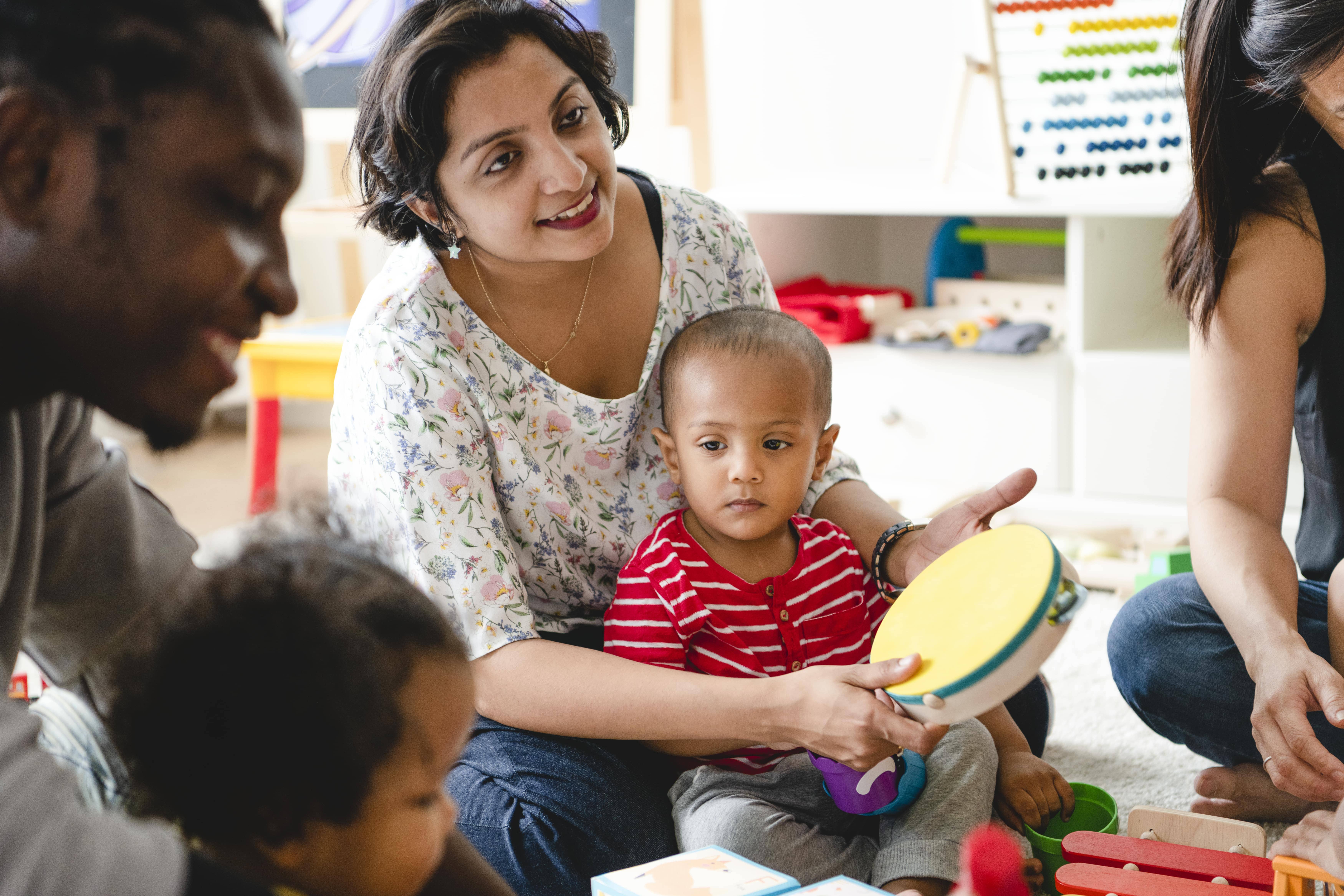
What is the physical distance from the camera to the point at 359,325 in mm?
1228

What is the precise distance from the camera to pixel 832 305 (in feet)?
8.16

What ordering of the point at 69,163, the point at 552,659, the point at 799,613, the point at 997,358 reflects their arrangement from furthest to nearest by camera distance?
1. the point at 997,358
2. the point at 799,613
3. the point at 552,659
4. the point at 69,163

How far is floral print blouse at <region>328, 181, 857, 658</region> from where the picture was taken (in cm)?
116

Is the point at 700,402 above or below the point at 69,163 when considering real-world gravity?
below

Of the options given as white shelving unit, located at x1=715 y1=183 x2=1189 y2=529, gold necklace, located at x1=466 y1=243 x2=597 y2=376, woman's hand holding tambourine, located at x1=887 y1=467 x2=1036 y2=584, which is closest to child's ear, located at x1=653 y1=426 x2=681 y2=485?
gold necklace, located at x1=466 y1=243 x2=597 y2=376

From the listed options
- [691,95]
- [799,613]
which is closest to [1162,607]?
[799,613]

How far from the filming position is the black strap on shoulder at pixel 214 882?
508 millimetres

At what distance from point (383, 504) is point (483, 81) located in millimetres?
411

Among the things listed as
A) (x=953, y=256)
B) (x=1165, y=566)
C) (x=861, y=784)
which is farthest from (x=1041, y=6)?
(x=861, y=784)

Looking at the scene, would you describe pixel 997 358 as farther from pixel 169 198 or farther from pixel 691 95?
pixel 169 198

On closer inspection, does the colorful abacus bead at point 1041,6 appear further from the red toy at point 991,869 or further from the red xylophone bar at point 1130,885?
the red toy at point 991,869

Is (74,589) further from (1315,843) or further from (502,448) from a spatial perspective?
(1315,843)

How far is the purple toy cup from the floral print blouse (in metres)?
0.31

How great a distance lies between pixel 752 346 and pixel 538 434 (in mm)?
244
